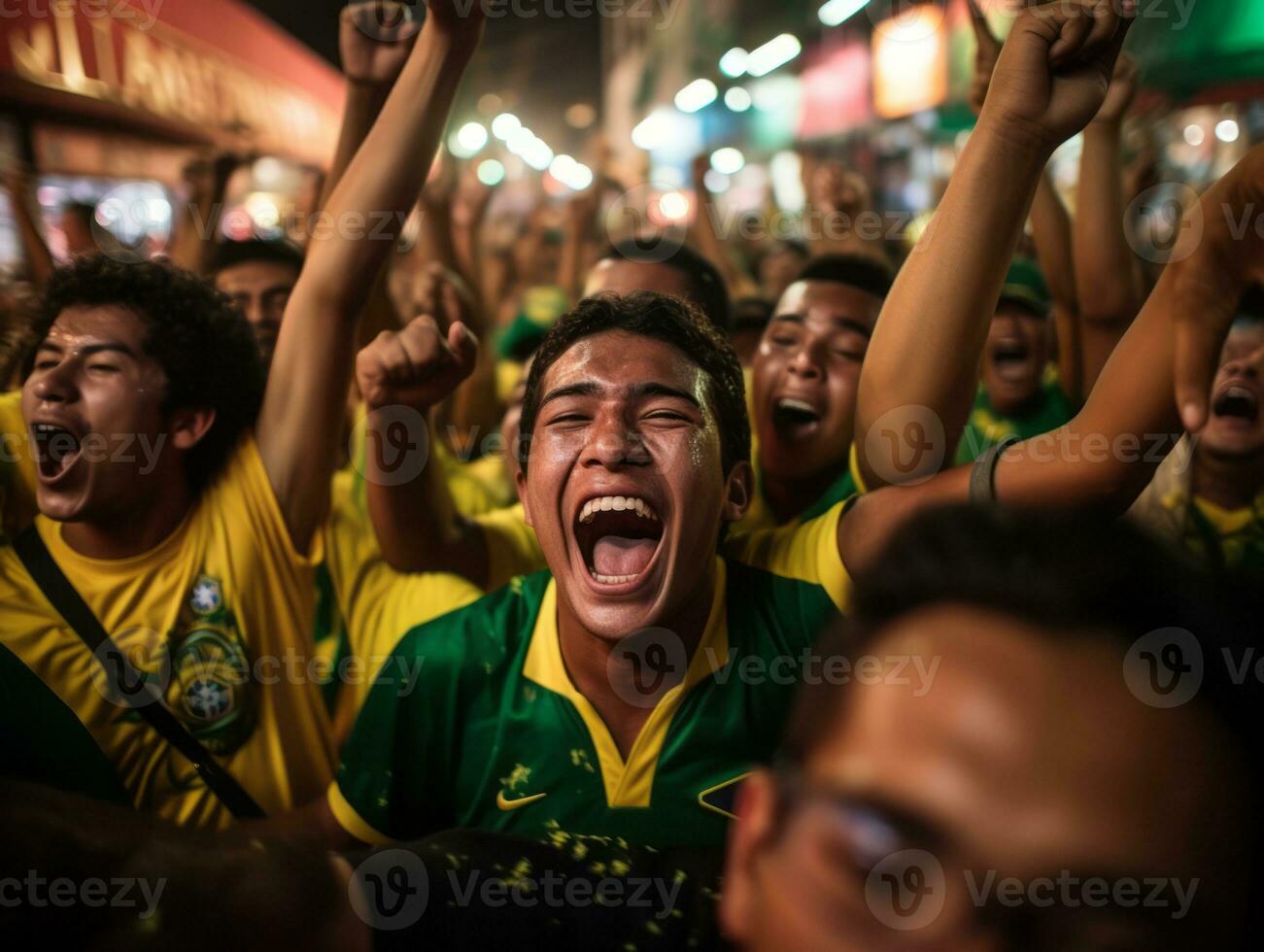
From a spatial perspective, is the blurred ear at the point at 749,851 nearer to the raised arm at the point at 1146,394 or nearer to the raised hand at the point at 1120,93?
the raised arm at the point at 1146,394

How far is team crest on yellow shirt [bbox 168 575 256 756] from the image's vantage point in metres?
1.78

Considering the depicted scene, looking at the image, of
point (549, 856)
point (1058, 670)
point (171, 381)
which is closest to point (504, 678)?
point (549, 856)

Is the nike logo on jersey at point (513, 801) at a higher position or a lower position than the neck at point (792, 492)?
lower

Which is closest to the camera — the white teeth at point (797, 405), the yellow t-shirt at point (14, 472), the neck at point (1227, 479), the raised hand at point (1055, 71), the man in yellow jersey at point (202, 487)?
the raised hand at point (1055, 71)

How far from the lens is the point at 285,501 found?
1970 millimetres

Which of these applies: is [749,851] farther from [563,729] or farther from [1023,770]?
[563,729]

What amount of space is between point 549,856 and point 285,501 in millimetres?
1120

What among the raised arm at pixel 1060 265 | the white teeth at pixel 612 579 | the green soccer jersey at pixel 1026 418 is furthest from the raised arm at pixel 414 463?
the green soccer jersey at pixel 1026 418

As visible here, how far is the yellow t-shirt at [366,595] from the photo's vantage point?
2.15 meters

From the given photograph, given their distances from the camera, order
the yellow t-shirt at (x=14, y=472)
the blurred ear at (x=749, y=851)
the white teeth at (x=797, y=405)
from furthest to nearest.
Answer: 1. the white teeth at (x=797, y=405)
2. the yellow t-shirt at (x=14, y=472)
3. the blurred ear at (x=749, y=851)

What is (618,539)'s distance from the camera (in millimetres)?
1681

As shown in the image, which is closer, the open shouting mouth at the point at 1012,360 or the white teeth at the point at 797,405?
the white teeth at the point at 797,405

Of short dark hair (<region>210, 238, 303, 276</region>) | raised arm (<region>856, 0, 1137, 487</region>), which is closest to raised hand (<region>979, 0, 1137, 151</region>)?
raised arm (<region>856, 0, 1137, 487</region>)

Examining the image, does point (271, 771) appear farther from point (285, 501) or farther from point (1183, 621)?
point (1183, 621)
